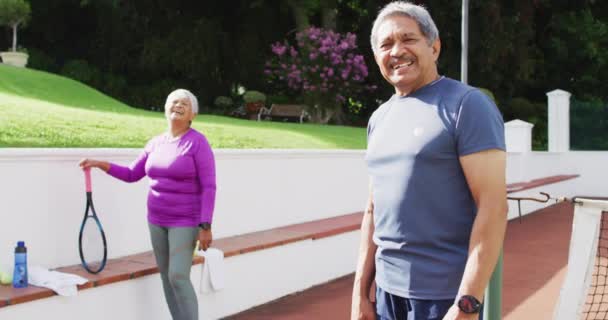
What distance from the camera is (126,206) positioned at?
5520 millimetres

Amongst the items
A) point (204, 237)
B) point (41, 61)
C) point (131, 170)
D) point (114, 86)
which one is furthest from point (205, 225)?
point (41, 61)

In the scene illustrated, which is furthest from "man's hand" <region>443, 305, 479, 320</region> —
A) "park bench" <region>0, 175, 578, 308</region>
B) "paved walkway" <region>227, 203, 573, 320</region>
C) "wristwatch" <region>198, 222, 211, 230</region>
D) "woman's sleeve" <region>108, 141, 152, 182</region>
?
"paved walkway" <region>227, 203, 573, 320</region>

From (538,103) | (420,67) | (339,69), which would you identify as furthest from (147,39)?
(420,67)

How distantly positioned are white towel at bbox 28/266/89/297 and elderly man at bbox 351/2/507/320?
2584mm

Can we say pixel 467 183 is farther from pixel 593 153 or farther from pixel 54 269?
pixel 593 153

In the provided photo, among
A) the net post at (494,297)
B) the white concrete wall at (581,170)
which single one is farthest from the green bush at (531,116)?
the net post at (494,297)

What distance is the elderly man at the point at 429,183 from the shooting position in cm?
212

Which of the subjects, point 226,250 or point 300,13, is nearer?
point 226,250

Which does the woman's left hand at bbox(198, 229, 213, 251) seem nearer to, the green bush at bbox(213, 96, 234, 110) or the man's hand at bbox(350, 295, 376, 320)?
the man's hand at bbox(350, 295, 376, 320)

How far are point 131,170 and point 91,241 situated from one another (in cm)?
66

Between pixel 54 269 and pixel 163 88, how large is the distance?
17.9m

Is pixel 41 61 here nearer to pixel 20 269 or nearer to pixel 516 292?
pixel 516 292

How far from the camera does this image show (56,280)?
4.35m

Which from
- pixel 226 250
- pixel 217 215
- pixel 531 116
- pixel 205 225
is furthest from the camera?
pixel 531 116
